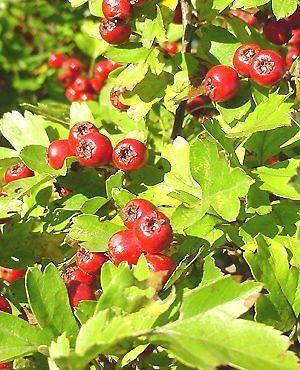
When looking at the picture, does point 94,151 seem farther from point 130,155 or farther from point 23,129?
point 23,129

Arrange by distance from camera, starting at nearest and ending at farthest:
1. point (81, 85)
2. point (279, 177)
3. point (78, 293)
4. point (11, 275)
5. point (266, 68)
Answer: point (78, 293) → point (279, 177) → point (266, 68) → point (11, 275) → point (81, 85)

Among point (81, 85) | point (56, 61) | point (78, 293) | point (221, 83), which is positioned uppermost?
point (221, 83)

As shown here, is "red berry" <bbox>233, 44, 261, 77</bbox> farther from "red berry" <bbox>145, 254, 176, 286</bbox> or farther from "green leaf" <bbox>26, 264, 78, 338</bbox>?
"green leaf" <bbox>26, 264, 78, 338</bbox>

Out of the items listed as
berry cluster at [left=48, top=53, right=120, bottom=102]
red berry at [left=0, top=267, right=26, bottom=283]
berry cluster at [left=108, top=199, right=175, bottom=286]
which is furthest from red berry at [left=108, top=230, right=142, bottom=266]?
berry cluster at [left=48, top=53, right=120, bottom=102]

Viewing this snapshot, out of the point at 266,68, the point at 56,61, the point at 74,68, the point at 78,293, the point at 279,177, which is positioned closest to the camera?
the point at 78,293

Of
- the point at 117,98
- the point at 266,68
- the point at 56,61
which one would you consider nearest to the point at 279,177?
the point at 266,68

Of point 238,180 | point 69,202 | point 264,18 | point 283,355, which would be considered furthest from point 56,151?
point 283,355

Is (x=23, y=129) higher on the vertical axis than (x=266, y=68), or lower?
lower
